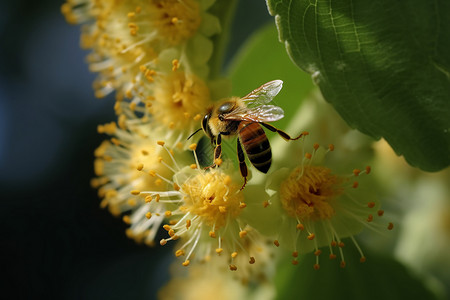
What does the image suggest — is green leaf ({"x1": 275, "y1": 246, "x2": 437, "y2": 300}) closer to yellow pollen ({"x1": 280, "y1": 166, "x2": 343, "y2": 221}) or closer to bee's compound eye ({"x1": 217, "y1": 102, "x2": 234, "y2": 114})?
yellow pollen ({"x1": 280, "y1": 166, "x2": 343, "y2": 221})

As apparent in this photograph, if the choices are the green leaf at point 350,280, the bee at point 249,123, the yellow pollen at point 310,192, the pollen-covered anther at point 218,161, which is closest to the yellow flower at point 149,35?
the bee at point 249,123

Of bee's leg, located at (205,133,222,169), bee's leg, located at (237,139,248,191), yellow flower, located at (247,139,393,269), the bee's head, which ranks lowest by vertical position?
yellow flower, located at (247,139,393,269)

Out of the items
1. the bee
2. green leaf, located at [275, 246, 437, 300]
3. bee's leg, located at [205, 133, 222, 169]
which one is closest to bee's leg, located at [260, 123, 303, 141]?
the bee

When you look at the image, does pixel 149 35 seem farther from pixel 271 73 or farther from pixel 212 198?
pixel 212 198

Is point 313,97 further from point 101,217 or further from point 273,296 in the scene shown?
point 101,217

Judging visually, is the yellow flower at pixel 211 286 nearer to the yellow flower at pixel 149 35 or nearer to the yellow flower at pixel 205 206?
the yellow flower at pixel 205 206

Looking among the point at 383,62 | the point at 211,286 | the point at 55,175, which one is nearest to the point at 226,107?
the point at 383,62

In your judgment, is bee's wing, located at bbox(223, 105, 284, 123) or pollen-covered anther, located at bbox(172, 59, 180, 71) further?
pollen-covered anther, located at bbox(172, 59, 180, 71)
